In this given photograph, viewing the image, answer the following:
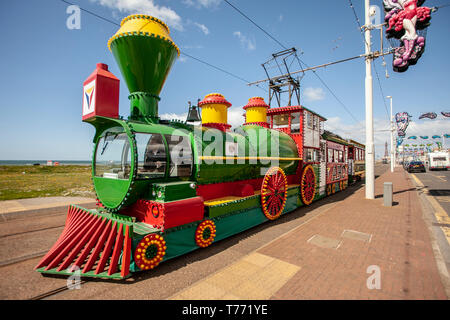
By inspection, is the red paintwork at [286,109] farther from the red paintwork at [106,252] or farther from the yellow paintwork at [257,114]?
the red paintwork at [106,252]

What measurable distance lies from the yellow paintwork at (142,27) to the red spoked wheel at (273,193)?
4889 mm

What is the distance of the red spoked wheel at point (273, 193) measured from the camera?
22.2ft

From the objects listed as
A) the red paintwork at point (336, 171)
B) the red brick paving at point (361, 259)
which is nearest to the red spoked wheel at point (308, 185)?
the red brick paving at point (361, 259)

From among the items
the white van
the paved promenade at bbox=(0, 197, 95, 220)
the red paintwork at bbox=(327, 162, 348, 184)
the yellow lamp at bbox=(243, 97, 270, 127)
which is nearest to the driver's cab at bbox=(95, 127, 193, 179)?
the yellow lamp at bbox=(243, 97, 270, 127)

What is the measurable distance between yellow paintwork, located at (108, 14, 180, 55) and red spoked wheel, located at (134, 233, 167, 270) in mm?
4368

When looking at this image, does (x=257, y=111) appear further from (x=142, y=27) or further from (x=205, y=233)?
(x=205, y=233)

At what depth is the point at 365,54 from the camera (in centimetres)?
1068

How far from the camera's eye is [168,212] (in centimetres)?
411

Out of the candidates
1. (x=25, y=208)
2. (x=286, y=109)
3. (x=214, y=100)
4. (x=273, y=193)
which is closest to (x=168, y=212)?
(x=214, y=100)

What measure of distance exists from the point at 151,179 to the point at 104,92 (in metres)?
1.95

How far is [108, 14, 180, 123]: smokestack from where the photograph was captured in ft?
15.2

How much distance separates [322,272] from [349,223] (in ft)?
13.0
